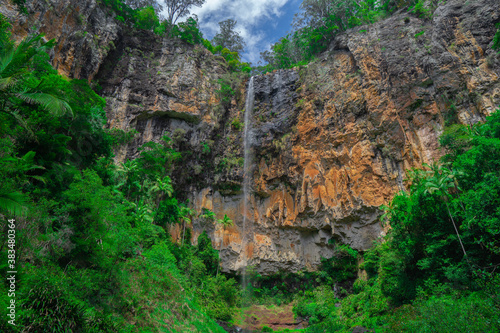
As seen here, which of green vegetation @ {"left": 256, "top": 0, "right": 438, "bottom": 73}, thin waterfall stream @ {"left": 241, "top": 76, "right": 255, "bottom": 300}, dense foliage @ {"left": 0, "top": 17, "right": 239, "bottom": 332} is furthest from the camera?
green vegetation @ {"left": 256, "top": 0, "right": 438, "bottom": 73}

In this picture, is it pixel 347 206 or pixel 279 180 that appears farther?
pixel 279 180

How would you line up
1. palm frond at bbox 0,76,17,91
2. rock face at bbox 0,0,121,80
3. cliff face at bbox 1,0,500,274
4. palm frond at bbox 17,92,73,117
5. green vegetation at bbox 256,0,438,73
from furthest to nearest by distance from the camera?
green vegetation at bbox 256,0,438,73
cliff face at bbox 1,0,500,274
rock face at bbox 0,0,121,80
palm frond at bbox 17,92,73,117
palm frond at bbox 0,76,17,91

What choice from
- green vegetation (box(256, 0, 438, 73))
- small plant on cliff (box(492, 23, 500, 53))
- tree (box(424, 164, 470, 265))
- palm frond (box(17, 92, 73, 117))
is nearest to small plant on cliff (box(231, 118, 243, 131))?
green vegetation (box(256, 0, 438, 73))

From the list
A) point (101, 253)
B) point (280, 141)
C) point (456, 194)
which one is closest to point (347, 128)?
point (280, 141)

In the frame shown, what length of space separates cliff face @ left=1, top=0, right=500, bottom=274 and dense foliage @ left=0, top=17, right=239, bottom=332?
11.6 meters

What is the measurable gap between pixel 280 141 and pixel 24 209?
25.2 metres

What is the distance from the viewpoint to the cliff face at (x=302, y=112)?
75.6 ft

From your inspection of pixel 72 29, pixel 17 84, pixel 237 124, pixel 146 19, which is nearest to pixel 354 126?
pixel 237 124

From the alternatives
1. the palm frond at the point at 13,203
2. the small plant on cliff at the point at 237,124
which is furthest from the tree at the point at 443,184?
the small plant on cliff at the point at 237,124

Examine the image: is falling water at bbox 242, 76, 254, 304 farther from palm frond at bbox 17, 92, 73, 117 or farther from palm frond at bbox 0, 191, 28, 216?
palm frond at bbox 0, 191, 28, 216

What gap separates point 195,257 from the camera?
25703 mm

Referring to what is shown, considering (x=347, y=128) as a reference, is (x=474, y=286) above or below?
below

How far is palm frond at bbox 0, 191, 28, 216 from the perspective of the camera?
641cm

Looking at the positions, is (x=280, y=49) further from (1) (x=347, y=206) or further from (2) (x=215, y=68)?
(1) (x=347, y=206)
